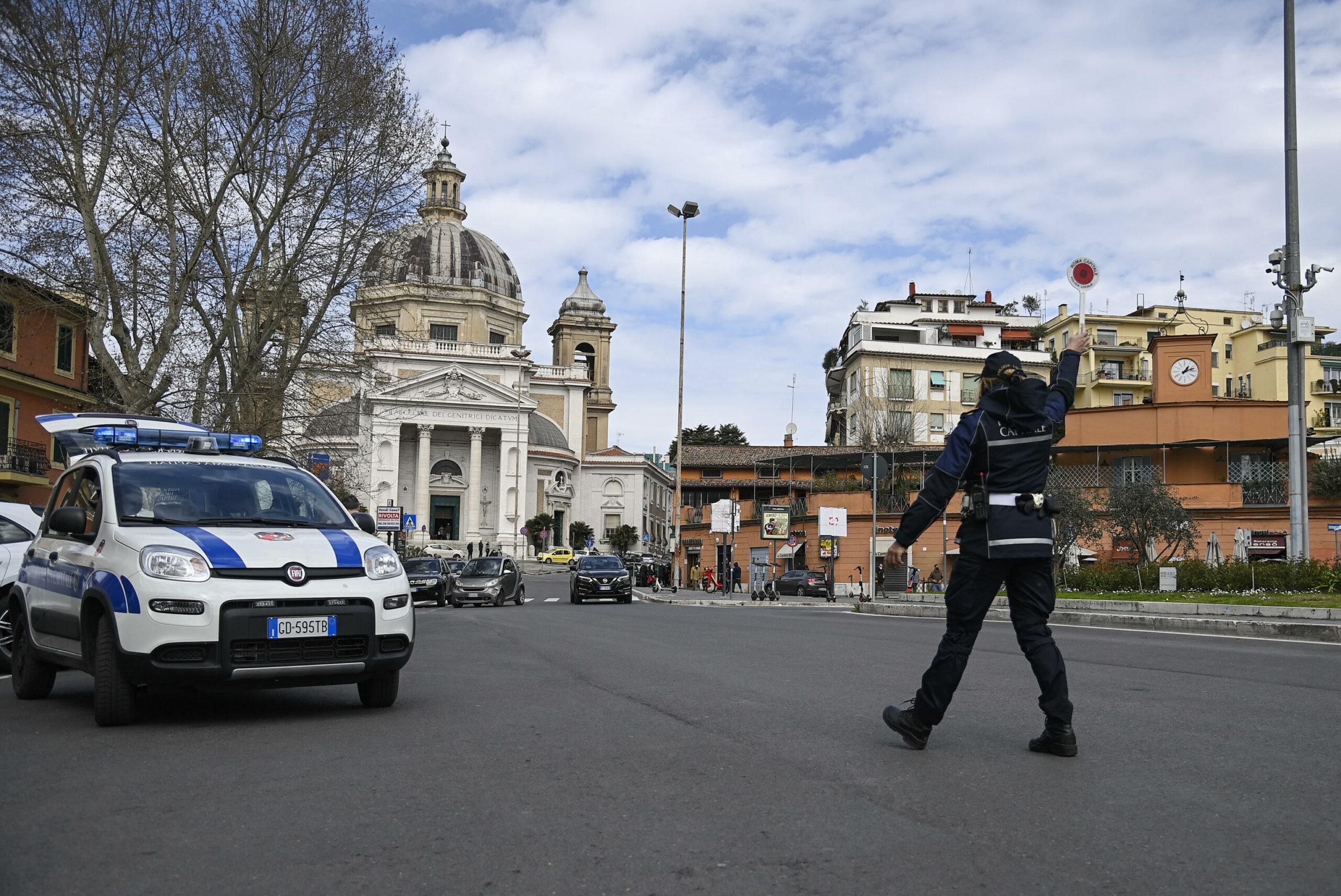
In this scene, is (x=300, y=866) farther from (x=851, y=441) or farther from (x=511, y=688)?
(x=851, y=441)

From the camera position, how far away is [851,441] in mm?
76000

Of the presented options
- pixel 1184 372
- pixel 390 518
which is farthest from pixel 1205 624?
pixel 1184 372

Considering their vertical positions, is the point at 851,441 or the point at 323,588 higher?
the point at 851,441

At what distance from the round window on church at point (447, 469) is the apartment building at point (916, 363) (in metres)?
29.4

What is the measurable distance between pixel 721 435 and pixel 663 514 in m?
11.6

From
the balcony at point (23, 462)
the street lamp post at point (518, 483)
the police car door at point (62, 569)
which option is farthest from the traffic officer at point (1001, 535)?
the street lamp post at point (518, 483)

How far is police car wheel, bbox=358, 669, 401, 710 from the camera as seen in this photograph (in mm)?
7637

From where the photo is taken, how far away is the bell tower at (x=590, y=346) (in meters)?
108

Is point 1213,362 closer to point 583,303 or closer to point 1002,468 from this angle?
point 583,303

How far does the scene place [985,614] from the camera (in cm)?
574

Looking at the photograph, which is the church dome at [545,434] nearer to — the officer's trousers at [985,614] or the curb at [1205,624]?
the curb at [1205,624]

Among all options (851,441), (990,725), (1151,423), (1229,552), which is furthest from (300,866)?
(851,441)

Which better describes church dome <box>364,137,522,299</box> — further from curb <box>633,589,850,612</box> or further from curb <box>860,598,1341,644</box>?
curb <box>860,598,1341,644</box>

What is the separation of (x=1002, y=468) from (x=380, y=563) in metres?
3.90
